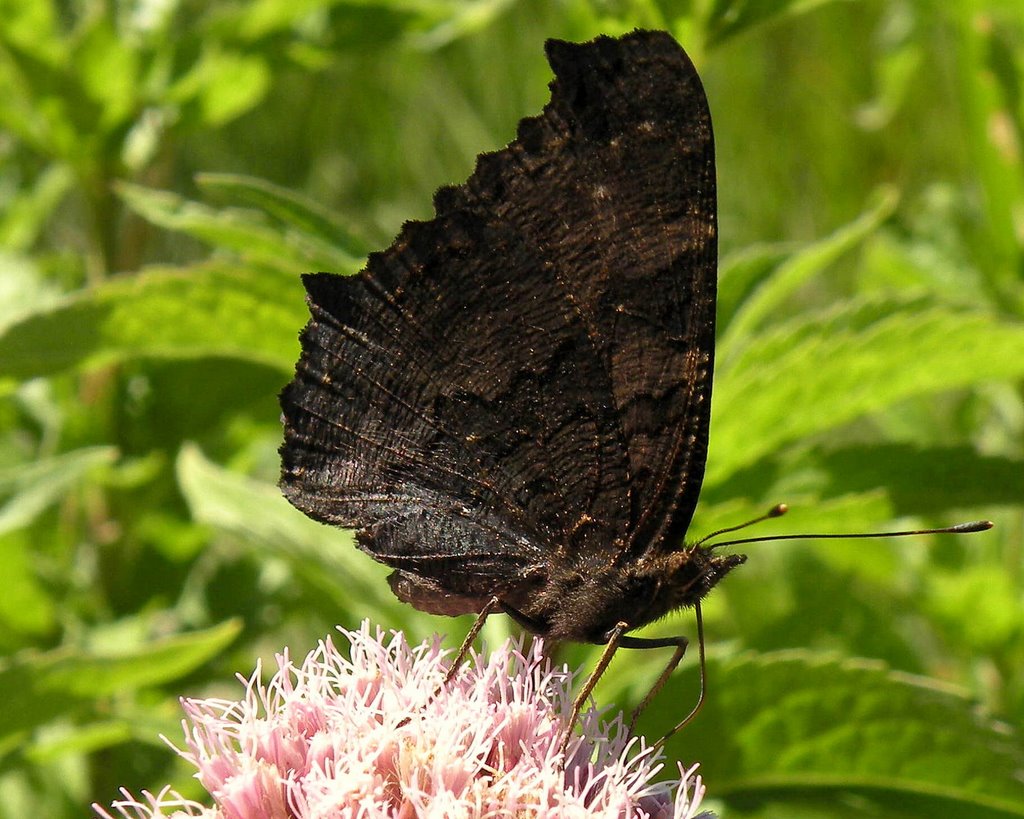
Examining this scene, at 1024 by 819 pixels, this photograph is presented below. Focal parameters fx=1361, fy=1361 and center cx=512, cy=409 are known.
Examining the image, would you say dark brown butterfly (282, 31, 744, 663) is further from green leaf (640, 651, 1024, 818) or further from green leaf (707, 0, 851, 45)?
green leaf (707, 0, 851, 45)

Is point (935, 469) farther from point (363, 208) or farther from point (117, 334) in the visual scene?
point (363, 208)

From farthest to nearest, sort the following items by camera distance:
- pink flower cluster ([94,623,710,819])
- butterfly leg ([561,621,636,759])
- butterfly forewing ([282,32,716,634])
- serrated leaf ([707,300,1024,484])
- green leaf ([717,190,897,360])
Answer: green leaf ([717,190,897,360])
serrated leaf ([707,300,1024,484])
butterfly forewing ([282,32,716,634])
butterfly leg ([561,621,636,759])
pink flower cluster ([94,623,710,819])

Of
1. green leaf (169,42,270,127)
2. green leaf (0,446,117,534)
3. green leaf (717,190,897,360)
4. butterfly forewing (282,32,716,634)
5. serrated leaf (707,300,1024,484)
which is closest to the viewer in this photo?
butterfly forewing (282,32,716,634)

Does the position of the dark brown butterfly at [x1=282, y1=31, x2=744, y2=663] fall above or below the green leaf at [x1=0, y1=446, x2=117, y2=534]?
above

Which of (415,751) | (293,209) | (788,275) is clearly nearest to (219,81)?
(293,209)

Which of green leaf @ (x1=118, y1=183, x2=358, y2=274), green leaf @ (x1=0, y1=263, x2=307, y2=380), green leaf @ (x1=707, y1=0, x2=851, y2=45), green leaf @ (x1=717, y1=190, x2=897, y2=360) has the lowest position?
green leaf @ (x1=0, y1=263, x2=307, y2=380)

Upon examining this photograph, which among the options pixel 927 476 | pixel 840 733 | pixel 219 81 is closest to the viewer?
pixel 840 733

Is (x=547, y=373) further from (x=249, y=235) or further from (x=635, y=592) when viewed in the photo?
(x=249, y=235)

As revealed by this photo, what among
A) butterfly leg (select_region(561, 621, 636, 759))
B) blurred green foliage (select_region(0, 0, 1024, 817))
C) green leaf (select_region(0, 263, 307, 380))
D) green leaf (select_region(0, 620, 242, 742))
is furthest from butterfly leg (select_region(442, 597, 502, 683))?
green leaf (select_region(0, 263, 307, 380))
